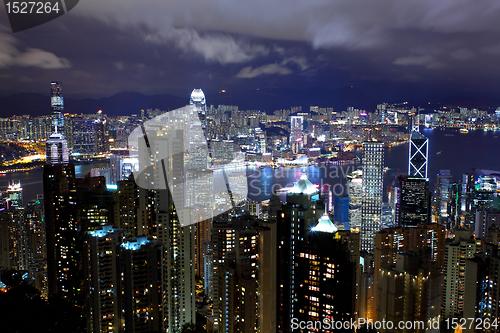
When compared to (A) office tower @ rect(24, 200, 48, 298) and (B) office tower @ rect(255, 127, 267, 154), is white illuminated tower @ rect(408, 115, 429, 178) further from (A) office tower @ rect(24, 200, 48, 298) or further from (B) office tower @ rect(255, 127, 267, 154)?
(A) office tower @ rect(24, 200, 48, 298)

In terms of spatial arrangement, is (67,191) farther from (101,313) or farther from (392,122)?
(392,122)

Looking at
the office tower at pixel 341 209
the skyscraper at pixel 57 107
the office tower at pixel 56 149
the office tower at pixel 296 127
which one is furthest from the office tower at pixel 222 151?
the office tower at pixel 56 149

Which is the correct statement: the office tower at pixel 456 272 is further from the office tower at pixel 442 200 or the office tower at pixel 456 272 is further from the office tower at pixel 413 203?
the office tower at pixel 442 200

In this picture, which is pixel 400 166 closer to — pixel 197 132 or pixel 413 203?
pixel 413 203

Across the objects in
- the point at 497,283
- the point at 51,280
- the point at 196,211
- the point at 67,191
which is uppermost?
the point at 67,191

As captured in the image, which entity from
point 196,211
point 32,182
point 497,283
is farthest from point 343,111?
point 32,182

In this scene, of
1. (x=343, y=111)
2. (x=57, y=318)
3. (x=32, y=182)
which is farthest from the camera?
(x=343, y=111)

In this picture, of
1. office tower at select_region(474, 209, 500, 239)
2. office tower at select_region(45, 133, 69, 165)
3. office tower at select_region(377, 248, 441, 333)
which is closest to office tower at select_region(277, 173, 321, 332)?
office tower at select_region(377, 248, 441, 333)
